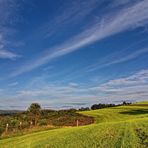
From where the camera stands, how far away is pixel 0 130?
5353 centimetres

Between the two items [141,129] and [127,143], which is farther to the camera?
[141,129]

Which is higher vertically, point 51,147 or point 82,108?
point 82,108

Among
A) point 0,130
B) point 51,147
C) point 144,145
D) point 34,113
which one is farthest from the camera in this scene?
point 34,113

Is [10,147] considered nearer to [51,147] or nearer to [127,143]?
[51,147]

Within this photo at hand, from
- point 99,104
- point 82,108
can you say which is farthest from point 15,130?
point 99,104

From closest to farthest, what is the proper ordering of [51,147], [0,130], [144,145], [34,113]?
[144,145], [51,147], [0,130], [34,113]

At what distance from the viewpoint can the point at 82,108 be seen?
133000mm

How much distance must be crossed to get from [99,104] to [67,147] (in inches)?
4490

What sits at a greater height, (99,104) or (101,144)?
(99,104)

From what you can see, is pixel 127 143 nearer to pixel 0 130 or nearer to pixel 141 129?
pixel 141 129

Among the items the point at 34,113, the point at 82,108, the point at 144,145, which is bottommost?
the point at 144,145

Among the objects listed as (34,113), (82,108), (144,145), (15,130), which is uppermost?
(82,108)

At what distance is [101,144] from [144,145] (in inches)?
151

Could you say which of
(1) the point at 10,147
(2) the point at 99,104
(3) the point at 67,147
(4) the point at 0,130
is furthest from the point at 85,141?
(2) the point at 99,104
